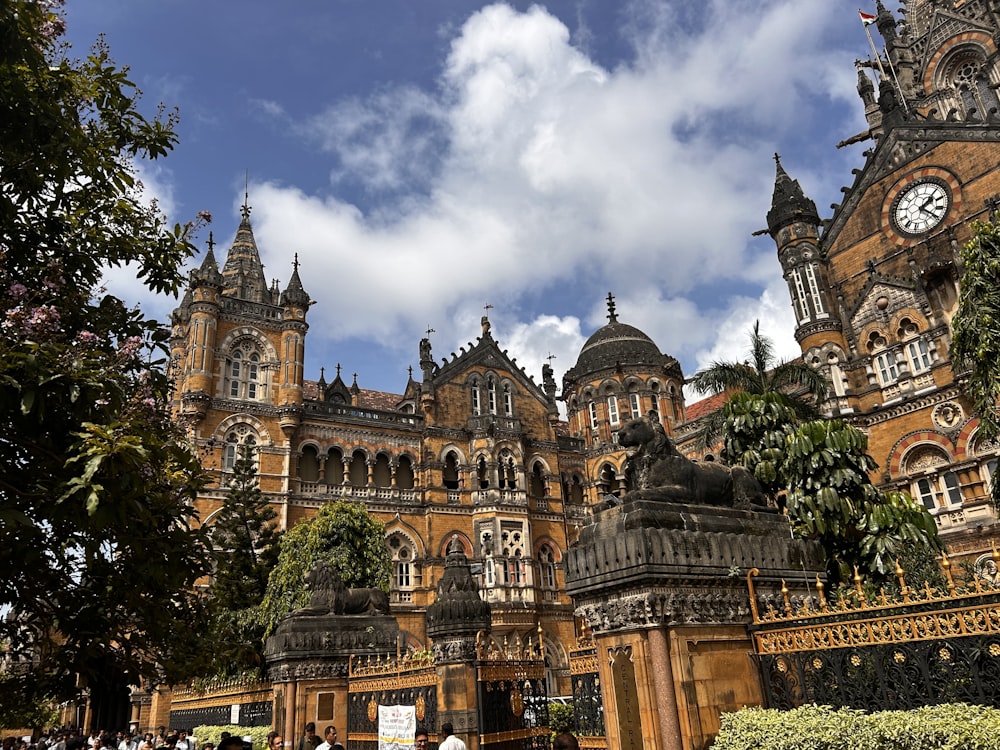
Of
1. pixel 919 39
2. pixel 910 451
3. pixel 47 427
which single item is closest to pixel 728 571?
pixel 47 427

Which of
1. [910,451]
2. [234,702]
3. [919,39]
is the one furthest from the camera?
[919,39]

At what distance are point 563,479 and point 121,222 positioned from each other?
33.3m

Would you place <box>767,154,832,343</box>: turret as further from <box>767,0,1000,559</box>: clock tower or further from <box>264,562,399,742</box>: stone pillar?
<box>264,562,399,742</box>: stone pillar

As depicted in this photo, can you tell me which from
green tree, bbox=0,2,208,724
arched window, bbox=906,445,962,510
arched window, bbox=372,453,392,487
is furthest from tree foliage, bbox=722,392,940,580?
arched window, bbox=372,453,392,487

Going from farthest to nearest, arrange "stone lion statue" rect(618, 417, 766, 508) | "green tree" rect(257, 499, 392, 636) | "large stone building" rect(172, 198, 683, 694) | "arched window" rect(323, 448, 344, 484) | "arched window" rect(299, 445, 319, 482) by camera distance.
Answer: "arched window" rect(323, 448, 344, 484), "arched window" rect(299, 445, 319, 482), "large stone building" rect(172, 198, 683, 694), "green tree" rect(257, 499, 392, 636), "stone lion statue" rect(618, 417, 766, 508)

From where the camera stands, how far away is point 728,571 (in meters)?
6.54

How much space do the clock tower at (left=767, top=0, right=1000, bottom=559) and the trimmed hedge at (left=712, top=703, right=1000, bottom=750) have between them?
69.7 ft

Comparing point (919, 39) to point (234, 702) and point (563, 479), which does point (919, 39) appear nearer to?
point (563, 479)

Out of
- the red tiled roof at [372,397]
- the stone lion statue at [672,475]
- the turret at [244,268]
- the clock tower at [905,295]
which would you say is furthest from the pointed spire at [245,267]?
the stone lion statue at [672,475]

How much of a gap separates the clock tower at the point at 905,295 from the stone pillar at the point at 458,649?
1904 cm

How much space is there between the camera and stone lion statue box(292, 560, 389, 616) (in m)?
13.1

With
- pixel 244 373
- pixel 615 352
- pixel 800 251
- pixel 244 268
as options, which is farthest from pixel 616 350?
pixel 244 268

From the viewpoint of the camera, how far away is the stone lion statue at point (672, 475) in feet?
23.1

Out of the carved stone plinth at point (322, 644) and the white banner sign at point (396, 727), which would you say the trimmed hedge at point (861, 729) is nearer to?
the white banner sign at point (396, 727)
